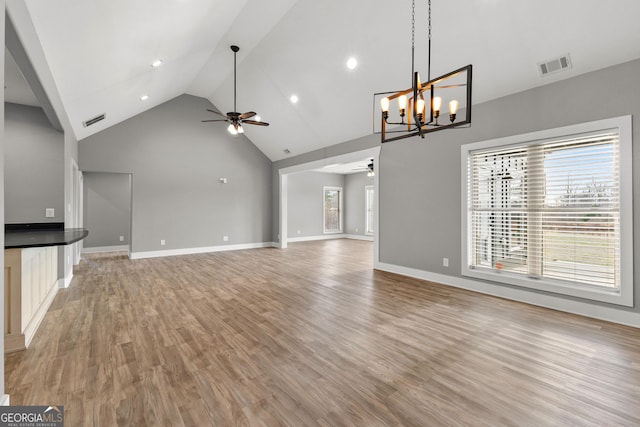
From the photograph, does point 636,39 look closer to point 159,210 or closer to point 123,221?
point 159,210

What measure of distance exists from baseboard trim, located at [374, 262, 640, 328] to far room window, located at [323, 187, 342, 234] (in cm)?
664

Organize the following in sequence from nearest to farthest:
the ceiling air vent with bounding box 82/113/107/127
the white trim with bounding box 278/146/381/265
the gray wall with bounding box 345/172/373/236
A: the ceiling air vent with bounding box 82/113/107/127
the white trim with bounding box 278/146/381/265
the gray wall with bounding box 345/172/373/236

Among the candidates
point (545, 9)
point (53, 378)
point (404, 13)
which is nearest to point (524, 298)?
point (545, 9)

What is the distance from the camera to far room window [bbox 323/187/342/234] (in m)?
11.7

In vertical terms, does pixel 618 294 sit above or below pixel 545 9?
below

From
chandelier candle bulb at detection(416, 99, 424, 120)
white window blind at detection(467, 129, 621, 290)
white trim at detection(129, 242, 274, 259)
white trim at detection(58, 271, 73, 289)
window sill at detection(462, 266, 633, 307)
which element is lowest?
white trim at detection(58, 271, 73, 289)

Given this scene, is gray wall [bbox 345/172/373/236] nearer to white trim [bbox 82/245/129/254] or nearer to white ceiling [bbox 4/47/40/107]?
white trim [bbox 82/245/129/254]

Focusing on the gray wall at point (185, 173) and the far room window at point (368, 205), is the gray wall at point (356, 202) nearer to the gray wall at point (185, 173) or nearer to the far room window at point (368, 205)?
the far room window at point (368, 205)

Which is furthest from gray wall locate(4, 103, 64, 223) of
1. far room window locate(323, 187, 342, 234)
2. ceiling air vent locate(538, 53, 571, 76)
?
far room window locate(323, 187, 342, 234)

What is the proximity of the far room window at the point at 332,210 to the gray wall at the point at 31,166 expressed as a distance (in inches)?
331

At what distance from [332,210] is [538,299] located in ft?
28.3

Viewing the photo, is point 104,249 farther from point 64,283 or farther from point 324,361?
point 324,361

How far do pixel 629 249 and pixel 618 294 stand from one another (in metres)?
0.52

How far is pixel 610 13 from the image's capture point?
2771 mm
